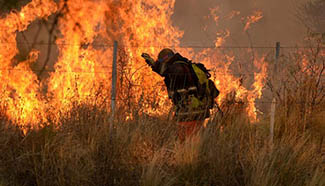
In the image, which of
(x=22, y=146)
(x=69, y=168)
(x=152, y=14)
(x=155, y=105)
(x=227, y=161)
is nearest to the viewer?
(x=69, y=168)

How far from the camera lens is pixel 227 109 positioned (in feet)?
17.2

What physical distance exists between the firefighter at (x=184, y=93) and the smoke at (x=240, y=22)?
88.5 feet

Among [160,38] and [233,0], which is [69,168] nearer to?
[160,38]

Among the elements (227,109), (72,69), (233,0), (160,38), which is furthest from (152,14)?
(233,0)

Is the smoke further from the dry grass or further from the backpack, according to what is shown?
the dry grass

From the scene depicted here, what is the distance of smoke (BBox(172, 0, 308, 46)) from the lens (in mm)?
34938

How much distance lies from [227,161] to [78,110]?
187cm

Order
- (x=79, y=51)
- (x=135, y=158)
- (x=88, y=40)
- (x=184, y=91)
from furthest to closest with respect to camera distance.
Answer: (x=88, y=40)
(x=79, y=51)
(x=184, y=91)
(x=135, y=158)

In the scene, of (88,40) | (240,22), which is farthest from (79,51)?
(240,22)

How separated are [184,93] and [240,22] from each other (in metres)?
36.8

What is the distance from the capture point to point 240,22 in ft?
129

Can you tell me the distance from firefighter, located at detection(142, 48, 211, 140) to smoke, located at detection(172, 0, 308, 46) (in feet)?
88.5

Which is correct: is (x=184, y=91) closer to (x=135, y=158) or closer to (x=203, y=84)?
(x=203, y=84)

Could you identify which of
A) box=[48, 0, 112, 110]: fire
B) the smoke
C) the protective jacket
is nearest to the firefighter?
the protective jacket
